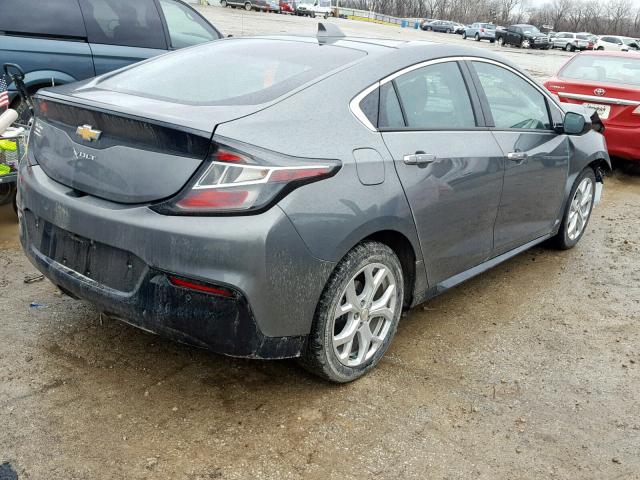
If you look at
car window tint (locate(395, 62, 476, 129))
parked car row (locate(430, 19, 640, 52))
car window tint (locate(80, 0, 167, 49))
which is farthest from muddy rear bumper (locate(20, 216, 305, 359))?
parked car row (locate(430, 19, 640, 52))

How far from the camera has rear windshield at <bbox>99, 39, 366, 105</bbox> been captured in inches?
118

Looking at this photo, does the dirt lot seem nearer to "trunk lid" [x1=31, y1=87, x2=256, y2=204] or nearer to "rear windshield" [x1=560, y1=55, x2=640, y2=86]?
"trunk lid" [x1=31, y1=87, x2=256, y2=204]

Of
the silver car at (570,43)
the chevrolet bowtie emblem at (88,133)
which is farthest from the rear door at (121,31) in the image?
the silver car at (570,43)

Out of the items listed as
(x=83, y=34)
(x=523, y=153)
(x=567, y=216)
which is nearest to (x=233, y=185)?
(x=523, y=153)

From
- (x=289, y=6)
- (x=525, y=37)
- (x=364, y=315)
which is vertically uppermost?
(x=289, y=6)

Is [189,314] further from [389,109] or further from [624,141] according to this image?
[624,141]

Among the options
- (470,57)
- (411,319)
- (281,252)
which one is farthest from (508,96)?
(281,252)

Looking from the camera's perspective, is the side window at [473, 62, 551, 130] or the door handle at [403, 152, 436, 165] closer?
the door handle at [403, 152, 436, 165]

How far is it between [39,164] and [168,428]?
1.38 meters

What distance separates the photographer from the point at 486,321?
13.3 feet

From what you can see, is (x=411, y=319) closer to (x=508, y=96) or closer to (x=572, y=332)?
(x=572, y=332)

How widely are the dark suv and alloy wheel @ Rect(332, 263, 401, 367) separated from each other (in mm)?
4017

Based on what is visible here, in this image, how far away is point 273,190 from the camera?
8.46 ft

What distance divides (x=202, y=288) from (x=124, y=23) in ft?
16.5
